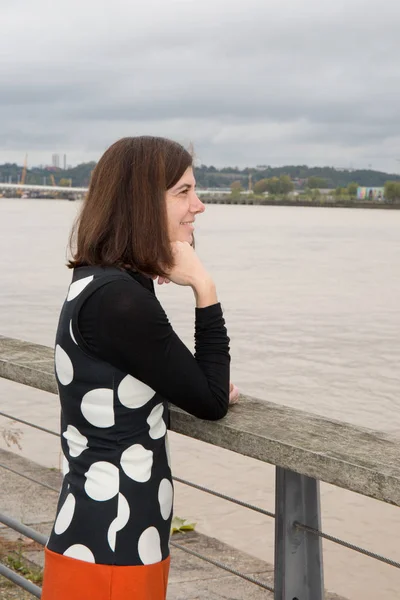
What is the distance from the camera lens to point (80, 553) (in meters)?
1.81

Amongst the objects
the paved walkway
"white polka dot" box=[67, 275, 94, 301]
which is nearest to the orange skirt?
"white polka dot" box=[67, 275, 94, 301]

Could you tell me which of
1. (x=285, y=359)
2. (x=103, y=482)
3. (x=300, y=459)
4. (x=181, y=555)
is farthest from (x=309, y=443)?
(x=285, y=359)

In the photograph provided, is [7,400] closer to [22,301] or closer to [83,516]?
[83,516]

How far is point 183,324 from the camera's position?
2198cm

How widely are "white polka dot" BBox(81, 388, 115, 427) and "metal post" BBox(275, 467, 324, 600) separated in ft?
1.30

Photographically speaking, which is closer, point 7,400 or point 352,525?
point 352,525

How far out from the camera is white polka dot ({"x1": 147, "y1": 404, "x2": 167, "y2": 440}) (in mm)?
1852

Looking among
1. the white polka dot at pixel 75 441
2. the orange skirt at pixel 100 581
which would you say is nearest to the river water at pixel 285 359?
the white polka dot at pixel 75 441

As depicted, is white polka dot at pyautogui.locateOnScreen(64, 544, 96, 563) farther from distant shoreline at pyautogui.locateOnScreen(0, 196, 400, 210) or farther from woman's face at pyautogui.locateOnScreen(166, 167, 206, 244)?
distant shoreline at pyautogui.locateOnScreen(0, 196, 400, 210)

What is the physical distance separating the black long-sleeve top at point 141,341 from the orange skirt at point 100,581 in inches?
13.0

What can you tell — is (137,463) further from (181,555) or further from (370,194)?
(370,194)

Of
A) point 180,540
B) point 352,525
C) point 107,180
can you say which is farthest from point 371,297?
point 107,180

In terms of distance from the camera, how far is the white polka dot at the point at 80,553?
1.80 metres

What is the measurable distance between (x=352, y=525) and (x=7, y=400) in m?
5.21
